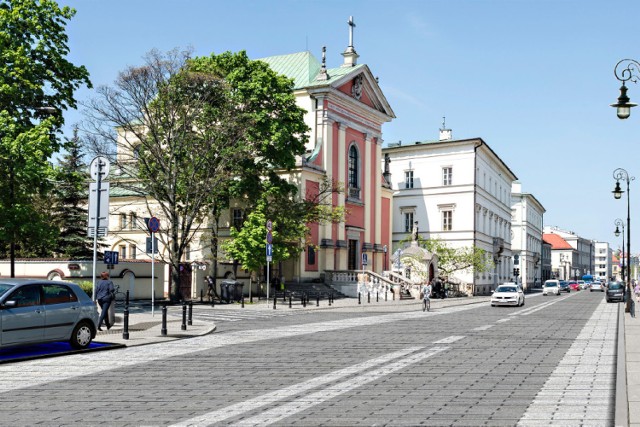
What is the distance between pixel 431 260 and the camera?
187 feet

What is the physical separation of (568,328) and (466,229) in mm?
49626

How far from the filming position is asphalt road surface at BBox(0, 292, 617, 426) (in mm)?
8547

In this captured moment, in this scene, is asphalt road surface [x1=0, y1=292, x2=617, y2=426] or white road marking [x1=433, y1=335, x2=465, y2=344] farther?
white road marking [x1=433, y1=335, x2=465, y2=344]

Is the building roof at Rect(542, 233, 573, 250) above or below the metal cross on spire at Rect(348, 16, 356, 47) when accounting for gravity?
below

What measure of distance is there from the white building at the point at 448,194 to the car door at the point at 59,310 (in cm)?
5674

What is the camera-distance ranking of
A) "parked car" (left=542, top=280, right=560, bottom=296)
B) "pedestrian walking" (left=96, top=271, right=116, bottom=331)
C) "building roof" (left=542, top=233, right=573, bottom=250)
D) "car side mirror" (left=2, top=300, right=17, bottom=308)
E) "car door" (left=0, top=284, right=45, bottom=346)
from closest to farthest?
"car side mirror" (left=2, top=300, right=17, bottom=308), "car door" (left=0, top=284, right=45, bottom=346), "pedestrian walking" (left=96, top=271, right=116, bottom=331), "parked car" (left=542, top=280, right=560, bottom=296), "building roof" (left=542, top=233, right=573, bottom=250)

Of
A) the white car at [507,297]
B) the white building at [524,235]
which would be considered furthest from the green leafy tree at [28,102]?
the white building at [524,235]

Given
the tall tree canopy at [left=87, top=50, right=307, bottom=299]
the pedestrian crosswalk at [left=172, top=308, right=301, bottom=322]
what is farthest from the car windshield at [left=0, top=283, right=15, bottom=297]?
the tall tree canopy at [left=87, top=50, right=307, bottom=299]

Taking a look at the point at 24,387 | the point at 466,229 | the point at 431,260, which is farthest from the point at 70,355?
the point at 466,229

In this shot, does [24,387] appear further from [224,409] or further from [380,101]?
[380,101]

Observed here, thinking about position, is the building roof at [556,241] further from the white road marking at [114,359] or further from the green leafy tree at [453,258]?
the white road marking at [114,359]

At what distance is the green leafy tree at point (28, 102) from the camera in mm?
27609

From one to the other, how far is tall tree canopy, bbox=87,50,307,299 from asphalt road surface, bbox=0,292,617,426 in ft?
66.5

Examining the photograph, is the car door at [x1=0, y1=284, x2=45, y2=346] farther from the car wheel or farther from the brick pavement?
the brick pavement
